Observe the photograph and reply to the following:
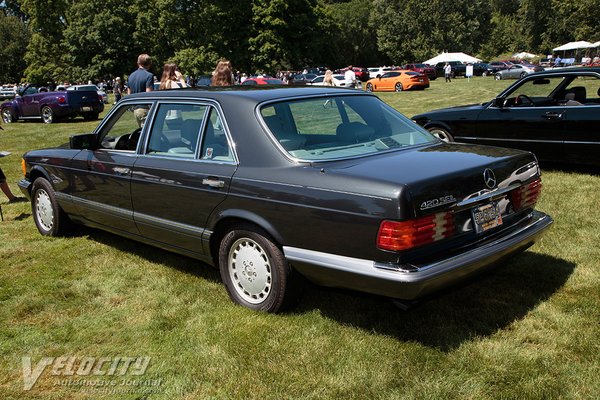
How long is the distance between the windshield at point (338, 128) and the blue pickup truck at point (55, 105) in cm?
1727

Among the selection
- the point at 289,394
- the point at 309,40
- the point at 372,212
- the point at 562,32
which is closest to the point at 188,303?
the point at 289,394

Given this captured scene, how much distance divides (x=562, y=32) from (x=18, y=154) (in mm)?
87233

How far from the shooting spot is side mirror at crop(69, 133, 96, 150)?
16.3 feet

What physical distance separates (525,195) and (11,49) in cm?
8297

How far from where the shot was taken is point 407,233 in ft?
9.72

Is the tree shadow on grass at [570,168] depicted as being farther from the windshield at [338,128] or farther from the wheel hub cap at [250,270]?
the wheel hub cap at [250,270]

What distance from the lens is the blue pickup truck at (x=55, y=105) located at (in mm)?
19547

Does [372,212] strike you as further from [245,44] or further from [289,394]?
[245,44]

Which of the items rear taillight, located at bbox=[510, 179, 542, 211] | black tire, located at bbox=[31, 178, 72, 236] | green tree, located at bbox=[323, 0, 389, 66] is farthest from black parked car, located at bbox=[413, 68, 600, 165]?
green tree, located at bbox=[323, 0, 389, 66]

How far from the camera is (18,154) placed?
12.6 meters

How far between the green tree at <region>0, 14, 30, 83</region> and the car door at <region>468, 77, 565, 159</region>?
259ft

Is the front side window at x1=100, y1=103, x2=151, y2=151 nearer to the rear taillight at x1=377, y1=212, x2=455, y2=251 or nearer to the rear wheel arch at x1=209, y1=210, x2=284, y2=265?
the rear wheel arch at x1=209, y1=210, x2=284, y2=265

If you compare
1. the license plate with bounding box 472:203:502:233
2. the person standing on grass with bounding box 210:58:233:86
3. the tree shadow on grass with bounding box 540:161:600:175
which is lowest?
the tree shadow on grass with bounding box 540:161:600:175

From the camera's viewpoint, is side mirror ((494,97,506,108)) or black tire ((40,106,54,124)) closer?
side mirror ((494,97,506,108))
